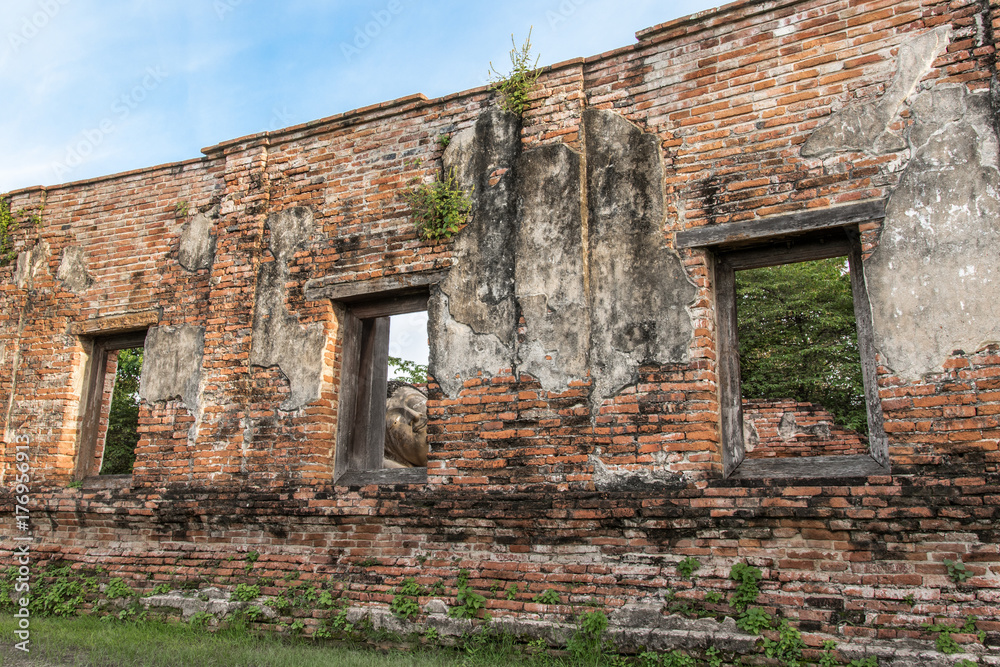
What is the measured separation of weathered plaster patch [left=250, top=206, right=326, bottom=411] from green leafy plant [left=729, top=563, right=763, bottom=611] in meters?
3.59

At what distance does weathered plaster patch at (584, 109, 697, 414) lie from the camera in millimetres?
4891

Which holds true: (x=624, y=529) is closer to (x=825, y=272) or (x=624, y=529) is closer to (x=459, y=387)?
(x=459, y=387)

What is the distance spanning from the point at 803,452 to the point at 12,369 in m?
8.70

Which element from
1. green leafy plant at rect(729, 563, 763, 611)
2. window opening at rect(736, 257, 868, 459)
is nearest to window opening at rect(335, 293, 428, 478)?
green leafy plant at rect(729, 563, 763, 611)

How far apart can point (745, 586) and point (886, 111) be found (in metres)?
3.18

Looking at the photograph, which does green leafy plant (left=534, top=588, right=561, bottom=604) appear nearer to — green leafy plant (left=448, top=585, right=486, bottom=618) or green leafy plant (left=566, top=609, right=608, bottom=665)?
green leafy plant (left=566, top=609, right=608, bottom=665)

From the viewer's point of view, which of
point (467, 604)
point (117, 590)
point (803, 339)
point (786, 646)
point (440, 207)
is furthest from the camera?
point (803, 339)

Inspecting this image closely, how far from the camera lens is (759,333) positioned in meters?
13.9

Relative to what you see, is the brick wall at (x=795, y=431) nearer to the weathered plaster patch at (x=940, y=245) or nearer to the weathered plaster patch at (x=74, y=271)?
the weathered plaster patch at (x=940, y=245)

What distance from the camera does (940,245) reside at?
14.0 feet

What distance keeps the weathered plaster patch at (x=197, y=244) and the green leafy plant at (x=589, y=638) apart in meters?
4.79

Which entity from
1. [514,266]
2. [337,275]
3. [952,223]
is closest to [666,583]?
[514,266]

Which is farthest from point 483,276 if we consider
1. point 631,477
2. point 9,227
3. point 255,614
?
point 9,227

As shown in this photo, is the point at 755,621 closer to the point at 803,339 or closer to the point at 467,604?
the point at 467,604
